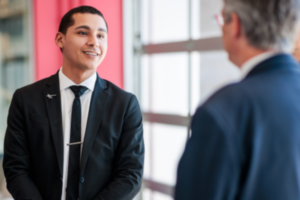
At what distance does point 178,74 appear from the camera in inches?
135

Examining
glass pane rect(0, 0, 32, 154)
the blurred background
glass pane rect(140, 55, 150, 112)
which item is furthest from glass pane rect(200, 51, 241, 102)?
glass pane rect(0, 0, 32, 154)

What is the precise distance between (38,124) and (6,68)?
6.40ft

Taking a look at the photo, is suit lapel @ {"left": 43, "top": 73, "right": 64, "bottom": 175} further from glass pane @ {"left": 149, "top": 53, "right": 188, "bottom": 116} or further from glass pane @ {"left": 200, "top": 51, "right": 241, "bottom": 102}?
glass pane @ {"left": 149, "top": 53, "right": 188, "bottom": 116}

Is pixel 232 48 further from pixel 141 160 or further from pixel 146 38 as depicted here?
pixel 146 38

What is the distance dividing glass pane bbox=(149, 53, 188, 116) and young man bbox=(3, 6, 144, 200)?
167cm

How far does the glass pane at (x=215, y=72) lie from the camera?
2875mm

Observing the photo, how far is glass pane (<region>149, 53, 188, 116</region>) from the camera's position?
3371 mm

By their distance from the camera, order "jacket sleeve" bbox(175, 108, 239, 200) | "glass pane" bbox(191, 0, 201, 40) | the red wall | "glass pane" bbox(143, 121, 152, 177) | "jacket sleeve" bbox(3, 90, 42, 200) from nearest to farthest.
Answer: "jacket sleeve" bbox(175, 108, 239, 200)
"jacket sleeve" bbox(3, 90, 42, 200)
"glass pane" bbox(191, 0, 201, 40)
the red wall
"glass pane" bbox(143, 121, 152, 177)

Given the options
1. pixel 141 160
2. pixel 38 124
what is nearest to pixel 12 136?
pixel 38 124

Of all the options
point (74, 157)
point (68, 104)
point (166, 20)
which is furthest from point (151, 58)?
point (74, 157)

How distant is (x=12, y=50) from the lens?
10.8 ft

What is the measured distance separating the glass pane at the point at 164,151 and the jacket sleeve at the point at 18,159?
6.59 feet

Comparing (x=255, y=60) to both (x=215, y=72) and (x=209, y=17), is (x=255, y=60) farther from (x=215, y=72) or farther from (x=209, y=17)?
(x=209, y=17)

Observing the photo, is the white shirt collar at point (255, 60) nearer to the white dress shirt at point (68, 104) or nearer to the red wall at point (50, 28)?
the white dress shirt at point (68, 104)
